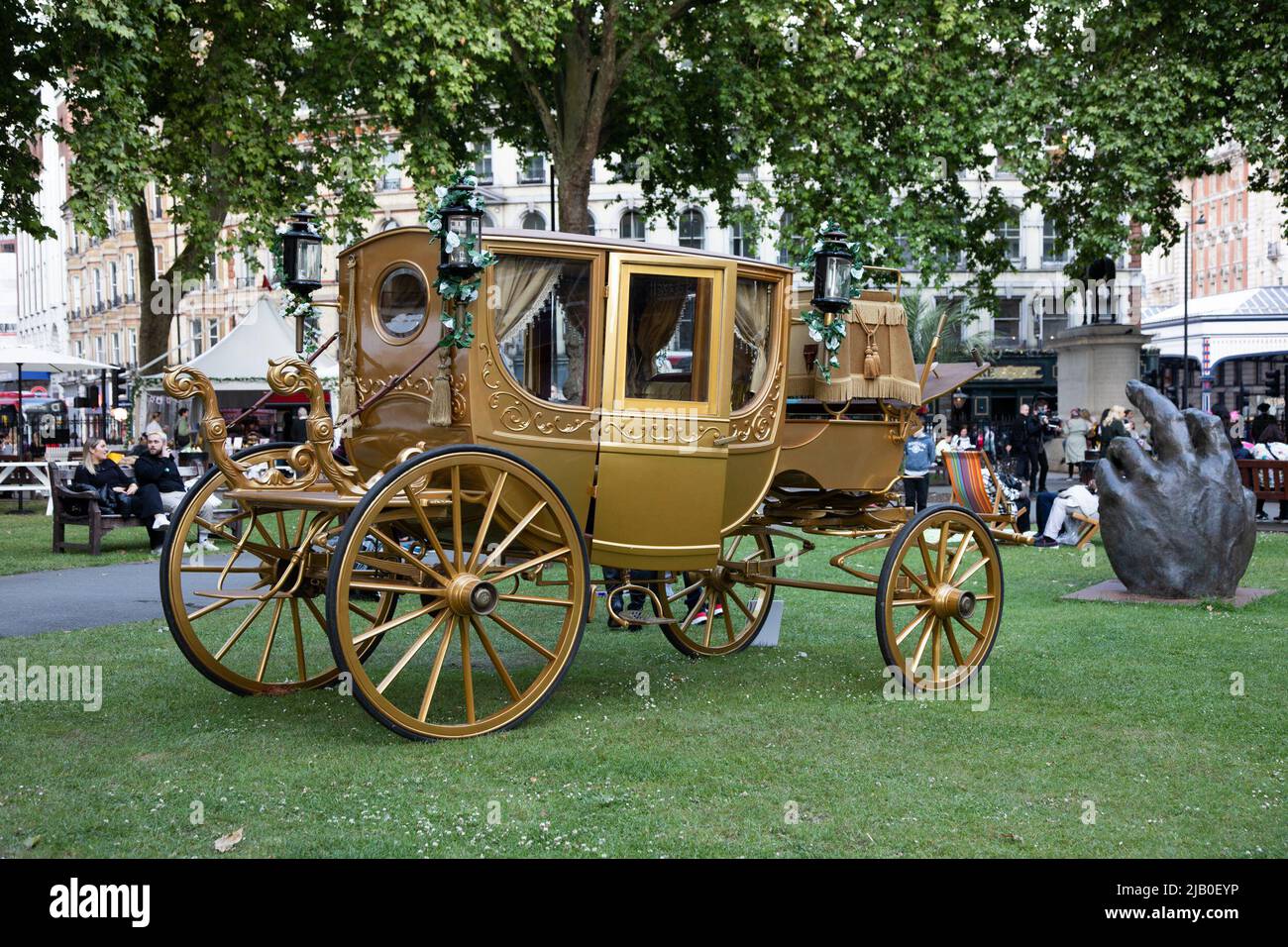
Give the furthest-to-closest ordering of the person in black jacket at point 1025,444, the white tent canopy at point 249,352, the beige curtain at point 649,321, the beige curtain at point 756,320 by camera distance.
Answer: the person in black jacket at point 1025,444 → the white tent canopy at point 249,352 → the beige curtain at point 756,320 → the beige curtain at point 649,321

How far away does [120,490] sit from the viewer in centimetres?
1655

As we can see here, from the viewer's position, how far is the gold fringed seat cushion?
8156 millimetres

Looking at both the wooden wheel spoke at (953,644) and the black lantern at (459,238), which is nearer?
the black lantern at (459,238)

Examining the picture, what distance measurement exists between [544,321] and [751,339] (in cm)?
131

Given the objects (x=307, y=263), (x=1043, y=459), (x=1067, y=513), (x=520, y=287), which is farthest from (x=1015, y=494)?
(x=520, y=287)

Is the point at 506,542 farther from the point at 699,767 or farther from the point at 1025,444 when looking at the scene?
the point at 1025,444

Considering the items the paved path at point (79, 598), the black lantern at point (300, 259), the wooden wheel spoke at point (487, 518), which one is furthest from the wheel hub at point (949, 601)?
the paved path at point (79, 598)

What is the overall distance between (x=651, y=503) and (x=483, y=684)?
66.6 inches

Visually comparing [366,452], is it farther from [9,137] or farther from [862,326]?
[9,137]

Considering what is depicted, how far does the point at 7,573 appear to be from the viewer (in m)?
13.7

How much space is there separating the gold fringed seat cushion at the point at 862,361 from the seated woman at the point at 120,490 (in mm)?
8884

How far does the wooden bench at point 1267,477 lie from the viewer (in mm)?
17516

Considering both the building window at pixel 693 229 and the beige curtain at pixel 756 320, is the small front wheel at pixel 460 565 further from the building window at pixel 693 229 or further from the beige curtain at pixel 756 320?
A: the building window at pixel 693 229

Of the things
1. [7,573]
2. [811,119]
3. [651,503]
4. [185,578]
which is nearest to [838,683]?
[651,503]
